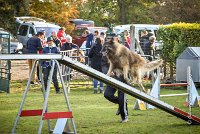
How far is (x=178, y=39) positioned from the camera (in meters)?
24.5

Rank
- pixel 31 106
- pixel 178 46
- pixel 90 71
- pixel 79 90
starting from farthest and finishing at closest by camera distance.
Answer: pixel 178 46
pixel 79 90
pixel 31 106
pixel 90 71

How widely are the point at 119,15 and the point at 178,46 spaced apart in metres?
34.0

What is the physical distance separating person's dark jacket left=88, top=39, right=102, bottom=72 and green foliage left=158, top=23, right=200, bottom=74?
4.73 metres

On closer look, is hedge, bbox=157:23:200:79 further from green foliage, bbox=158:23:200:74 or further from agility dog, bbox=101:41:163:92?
agility dog, bbox=101:41:163:92

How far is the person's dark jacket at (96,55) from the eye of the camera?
65.8 feet

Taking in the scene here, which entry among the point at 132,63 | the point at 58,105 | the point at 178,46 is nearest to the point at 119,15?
the point at 178,46

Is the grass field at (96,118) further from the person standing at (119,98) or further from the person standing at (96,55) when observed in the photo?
the person standing at (96,55)

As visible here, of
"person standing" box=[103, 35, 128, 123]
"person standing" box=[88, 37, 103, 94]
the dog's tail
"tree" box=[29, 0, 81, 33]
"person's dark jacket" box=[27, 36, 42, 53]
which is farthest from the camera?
"tree" box=[29, 0, 81, 33]

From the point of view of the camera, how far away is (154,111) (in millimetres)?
16359

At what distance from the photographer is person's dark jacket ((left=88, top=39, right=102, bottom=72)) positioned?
20062 mm

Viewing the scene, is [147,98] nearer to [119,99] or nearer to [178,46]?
[119,99]

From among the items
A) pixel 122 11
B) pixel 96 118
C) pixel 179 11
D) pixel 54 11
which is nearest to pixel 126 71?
pixel 96 118

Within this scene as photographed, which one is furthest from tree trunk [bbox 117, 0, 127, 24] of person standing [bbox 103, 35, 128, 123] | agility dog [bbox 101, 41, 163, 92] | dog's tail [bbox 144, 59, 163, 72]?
person standing [bbox 103, 35, 128, 123]

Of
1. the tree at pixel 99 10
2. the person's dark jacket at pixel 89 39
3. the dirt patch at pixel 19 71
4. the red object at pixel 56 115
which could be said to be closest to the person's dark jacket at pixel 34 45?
the person's dark jacket at pixel 89 39
